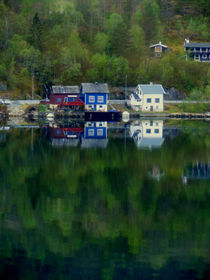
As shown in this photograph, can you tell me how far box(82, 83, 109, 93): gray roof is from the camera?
181 feet

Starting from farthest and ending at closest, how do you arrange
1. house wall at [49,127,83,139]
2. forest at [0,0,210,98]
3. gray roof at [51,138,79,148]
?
forest at [0,0,210,98]
house wall at [49,127,83,139]
gray roof at [51,138,79,148]

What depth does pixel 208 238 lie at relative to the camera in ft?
49.8

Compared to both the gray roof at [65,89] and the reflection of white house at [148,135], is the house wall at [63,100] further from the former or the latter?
the reflection of white house at [148,135]

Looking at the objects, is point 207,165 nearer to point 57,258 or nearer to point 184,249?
point 184,249

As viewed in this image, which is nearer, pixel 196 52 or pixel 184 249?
pixel 184 249

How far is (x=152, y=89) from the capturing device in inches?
2279

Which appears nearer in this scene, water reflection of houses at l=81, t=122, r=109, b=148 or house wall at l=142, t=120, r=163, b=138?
water reflection of houses at l=81, t=122, r=109, b=148

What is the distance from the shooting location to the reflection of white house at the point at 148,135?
3319 cm

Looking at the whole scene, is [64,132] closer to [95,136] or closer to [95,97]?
[95,136]

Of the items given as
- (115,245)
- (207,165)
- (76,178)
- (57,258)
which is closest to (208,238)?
(115,245)

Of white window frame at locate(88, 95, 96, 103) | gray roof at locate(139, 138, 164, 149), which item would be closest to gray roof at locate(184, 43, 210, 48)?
white window frame at locate(88, 95, 96, 103)

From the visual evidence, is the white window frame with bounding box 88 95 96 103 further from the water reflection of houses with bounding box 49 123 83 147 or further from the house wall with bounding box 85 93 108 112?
the water reflection of houses with bounding box 49 123 83 147

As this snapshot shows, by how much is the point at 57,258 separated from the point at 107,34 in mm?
61756

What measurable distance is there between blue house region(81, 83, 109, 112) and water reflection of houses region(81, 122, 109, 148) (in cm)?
936
